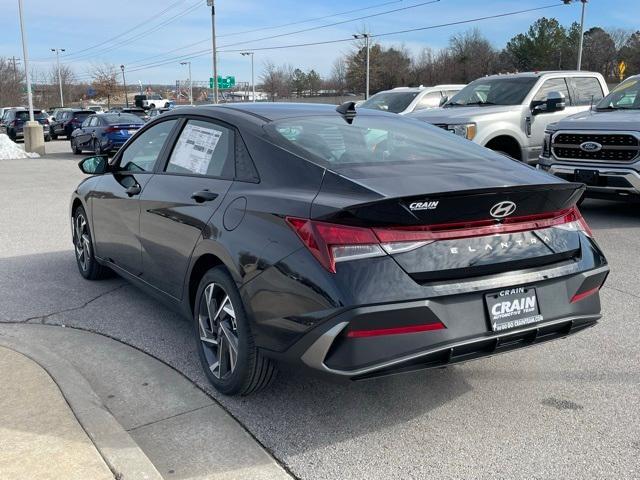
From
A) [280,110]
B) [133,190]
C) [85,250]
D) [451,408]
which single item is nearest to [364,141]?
[280,110]

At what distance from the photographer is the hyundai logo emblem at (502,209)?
3082 mm

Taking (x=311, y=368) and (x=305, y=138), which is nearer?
(x=311, y=368)

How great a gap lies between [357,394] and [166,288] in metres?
1.50

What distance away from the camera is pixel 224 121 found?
4.00 meters

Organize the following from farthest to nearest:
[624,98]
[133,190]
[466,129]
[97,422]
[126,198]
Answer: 1. [466,129]
2. [624,98]
3. [126,198]
4. [133,190]
5. [97,422]

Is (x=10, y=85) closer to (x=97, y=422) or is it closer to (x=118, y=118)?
(x=118, y=118)

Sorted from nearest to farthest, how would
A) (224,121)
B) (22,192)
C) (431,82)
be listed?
(224,121), (22,192), (431,82)

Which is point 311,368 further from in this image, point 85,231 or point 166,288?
point 85,231

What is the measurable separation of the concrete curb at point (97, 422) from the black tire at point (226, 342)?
0.63 meters

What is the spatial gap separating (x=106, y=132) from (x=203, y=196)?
1906 centimetres

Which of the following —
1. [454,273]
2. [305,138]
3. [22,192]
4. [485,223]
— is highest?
[305,138]

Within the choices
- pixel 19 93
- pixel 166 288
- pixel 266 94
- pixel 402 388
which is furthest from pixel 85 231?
pixel 266 94

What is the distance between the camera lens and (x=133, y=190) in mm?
4766

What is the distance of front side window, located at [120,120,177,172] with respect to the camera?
474 cm
